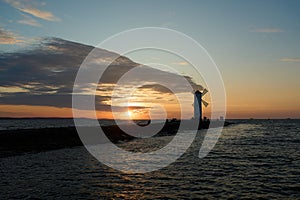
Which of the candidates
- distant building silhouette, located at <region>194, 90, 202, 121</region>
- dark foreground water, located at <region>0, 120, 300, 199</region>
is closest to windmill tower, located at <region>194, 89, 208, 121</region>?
distant building silhouette, located at <region>194, 90, 202, 121</region>

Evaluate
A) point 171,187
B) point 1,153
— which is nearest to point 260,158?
point 171,187

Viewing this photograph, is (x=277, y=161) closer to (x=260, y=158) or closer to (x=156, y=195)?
(x=260, y=158)

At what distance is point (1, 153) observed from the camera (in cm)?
3912

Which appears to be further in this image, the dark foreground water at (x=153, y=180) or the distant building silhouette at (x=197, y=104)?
the distant building silhouette at (x=197, y=104)

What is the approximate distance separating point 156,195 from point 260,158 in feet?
74.1

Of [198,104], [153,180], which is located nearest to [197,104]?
[198,104]

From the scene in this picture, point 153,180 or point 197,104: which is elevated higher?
point 197,104

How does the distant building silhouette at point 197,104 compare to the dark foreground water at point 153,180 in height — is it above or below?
above

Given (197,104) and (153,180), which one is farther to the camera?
(197,104)

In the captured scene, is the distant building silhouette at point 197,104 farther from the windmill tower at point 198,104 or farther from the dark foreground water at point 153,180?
the dark foreground water at point 153,180

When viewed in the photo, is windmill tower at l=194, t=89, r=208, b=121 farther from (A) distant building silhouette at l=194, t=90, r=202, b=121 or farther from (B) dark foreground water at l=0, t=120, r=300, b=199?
(B) dark foreground water at l=0, t=120, r=300, b=199

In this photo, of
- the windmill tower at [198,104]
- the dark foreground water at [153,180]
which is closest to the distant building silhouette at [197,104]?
the windmill tower at [198,104]

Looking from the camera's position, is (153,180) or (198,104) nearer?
(153,180)

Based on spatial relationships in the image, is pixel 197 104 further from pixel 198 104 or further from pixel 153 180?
pixel 153 180
